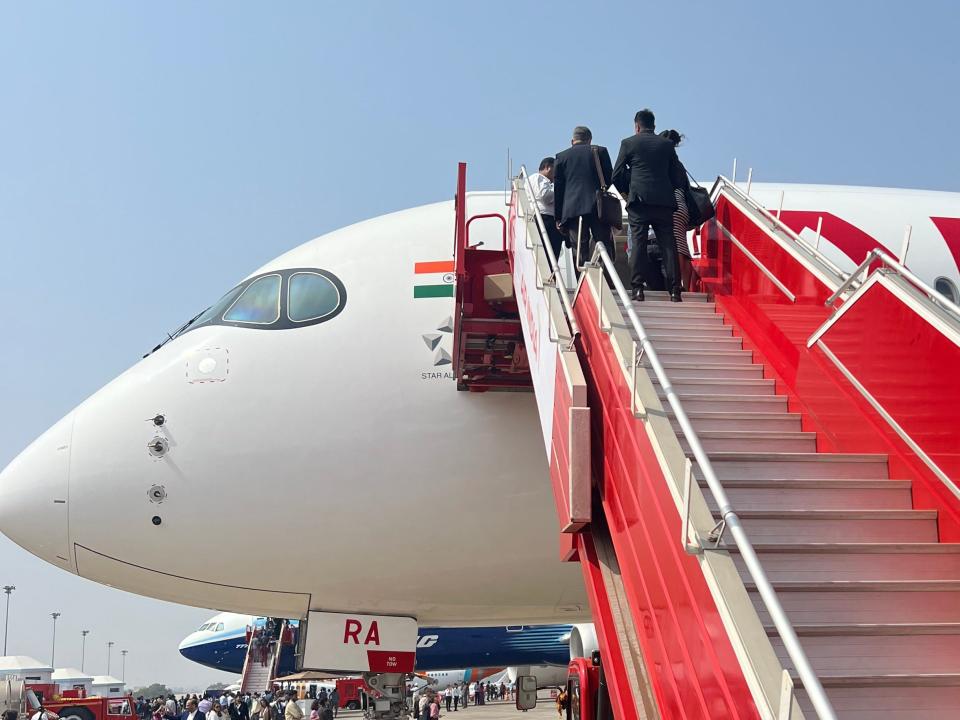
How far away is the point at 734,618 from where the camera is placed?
2.98 m

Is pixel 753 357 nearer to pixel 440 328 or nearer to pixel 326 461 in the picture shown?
pixel 440 328

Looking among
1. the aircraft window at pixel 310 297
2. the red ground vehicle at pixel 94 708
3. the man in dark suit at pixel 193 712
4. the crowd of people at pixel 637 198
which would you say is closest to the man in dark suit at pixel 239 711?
the man in dark suit at pixel 193 712

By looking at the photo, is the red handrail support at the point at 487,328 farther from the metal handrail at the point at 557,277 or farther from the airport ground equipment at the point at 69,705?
the airport ground equipment at the point at 69,705

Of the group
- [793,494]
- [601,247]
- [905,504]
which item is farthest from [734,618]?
[601,247]

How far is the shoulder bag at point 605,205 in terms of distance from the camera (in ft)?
23.3

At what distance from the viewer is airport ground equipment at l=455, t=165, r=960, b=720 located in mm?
3340

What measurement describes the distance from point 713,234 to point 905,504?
11.0 feet

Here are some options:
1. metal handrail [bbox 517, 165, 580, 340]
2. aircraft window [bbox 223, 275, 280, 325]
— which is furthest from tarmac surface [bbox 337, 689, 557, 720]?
metal handrail [bbox 517, 165, 580, 340]

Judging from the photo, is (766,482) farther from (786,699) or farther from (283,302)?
(283,302)

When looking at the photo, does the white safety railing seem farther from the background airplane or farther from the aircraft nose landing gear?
the background airplane

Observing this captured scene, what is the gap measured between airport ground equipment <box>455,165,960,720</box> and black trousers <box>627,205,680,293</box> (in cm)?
36

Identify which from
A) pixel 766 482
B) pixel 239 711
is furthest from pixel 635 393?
pixel 239 711

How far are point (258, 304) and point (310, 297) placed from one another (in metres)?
0.53

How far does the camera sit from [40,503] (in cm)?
842
